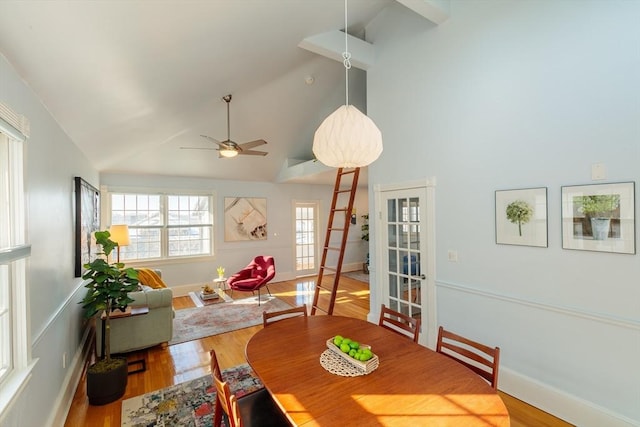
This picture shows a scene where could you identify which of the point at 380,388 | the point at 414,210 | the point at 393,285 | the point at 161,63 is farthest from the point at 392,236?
the point at 161,63

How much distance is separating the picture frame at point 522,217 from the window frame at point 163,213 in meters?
5.47

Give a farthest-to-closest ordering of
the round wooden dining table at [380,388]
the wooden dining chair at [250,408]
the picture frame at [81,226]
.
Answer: the picture frame at [81,226] → the wooden dining chair at [250,408] → the round wooden dining table at [380,388]

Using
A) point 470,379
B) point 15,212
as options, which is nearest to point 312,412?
point 470,379

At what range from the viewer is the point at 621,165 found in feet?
6.37

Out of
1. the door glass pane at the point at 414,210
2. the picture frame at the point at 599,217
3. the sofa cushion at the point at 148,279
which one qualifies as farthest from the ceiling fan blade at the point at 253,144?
the picture frame at the point at 599,217

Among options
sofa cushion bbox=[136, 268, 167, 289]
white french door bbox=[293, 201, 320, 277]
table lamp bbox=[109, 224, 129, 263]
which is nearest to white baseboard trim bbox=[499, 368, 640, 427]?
sofa cushion bbox=[136, 268, 167, 289]

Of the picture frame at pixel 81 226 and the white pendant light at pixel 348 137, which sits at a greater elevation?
the white pendant light at pixel 348 137

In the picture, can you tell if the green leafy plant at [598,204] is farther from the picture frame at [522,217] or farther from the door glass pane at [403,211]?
the door glass pane at [403,211]

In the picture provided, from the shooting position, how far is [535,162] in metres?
2.37

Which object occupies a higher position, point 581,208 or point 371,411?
point 581,208

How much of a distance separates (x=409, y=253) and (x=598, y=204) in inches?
68.9

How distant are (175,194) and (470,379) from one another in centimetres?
603

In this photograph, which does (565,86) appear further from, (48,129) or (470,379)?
(48,129)

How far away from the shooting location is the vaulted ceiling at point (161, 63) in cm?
150
